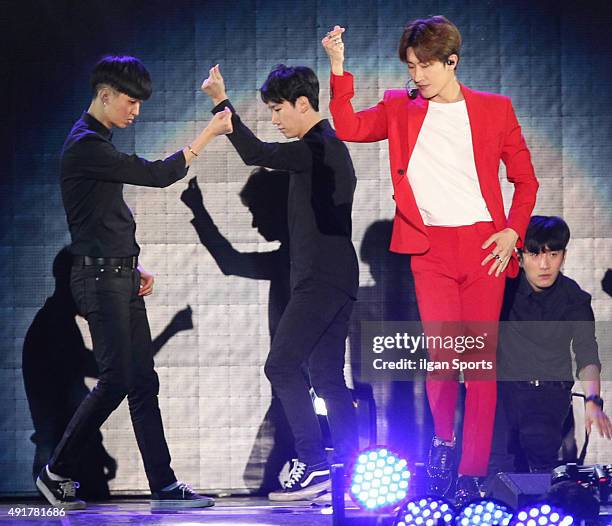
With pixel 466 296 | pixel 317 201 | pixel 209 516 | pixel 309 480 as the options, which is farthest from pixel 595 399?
pixel 209 516

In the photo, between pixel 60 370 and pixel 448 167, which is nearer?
pixel 448 167

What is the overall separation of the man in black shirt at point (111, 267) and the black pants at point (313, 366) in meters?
0.49

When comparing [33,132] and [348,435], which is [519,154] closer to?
[348,435]

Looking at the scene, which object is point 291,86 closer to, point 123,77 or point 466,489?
point 123,77

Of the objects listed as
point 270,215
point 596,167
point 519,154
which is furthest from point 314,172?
point 596,167

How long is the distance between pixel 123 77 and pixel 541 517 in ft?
7.25

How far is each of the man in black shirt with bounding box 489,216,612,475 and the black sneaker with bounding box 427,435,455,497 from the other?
→ 2.63 ft

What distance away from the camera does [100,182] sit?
3924 mm

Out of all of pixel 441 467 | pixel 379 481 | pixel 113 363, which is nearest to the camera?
pixel 379 481

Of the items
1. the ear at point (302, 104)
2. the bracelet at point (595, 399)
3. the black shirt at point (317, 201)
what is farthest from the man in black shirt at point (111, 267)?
the bracelet at point (595, 399)

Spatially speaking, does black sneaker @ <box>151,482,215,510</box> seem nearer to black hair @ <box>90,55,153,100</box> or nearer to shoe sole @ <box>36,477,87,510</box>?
shoe sole @ <box>36,477,87,510</box>

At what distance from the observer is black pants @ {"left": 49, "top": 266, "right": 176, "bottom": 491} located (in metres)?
3.87

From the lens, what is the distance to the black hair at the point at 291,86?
4039 millimetres

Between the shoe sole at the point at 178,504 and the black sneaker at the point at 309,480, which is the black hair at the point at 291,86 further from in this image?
the shoe sole at the point at 178,504
